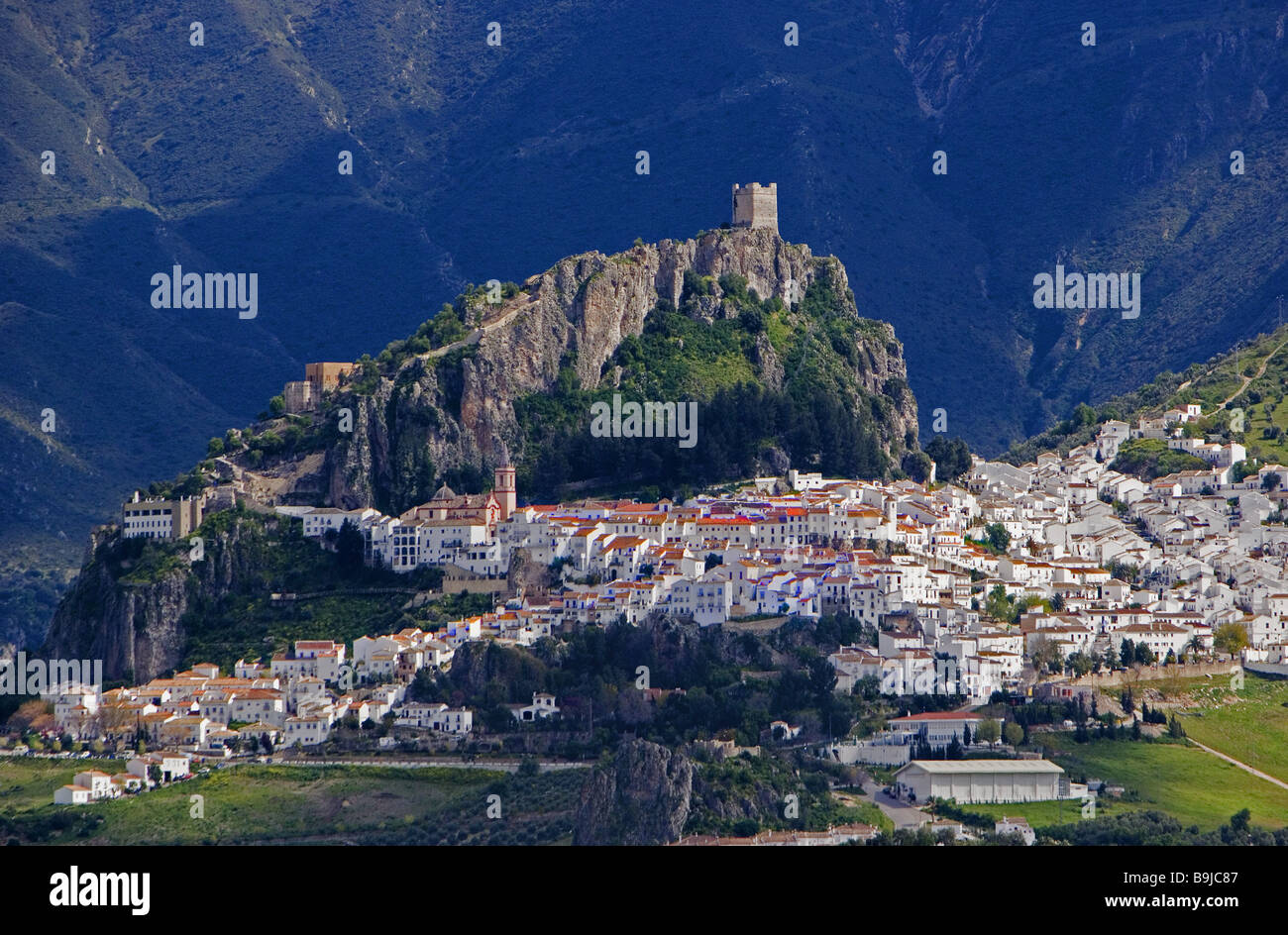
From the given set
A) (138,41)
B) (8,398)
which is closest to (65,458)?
(8,398)

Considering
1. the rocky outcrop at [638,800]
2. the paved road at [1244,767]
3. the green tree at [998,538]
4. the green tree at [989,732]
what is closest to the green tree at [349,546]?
the green tree at [998,538]

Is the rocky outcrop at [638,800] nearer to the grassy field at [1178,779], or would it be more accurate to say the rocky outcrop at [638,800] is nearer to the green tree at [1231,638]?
the grassy field at [1178,779]

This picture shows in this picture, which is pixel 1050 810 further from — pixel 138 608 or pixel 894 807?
pixel 138 608

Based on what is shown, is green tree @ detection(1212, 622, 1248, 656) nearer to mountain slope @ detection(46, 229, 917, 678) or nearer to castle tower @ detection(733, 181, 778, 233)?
mountain slope @ detection(46, 229, 917, 678)

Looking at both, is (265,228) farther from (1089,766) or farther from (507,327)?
(1089,766)

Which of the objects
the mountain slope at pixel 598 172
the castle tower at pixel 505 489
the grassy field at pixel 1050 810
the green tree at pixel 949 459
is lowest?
the grassy field at pixel 1050 810
